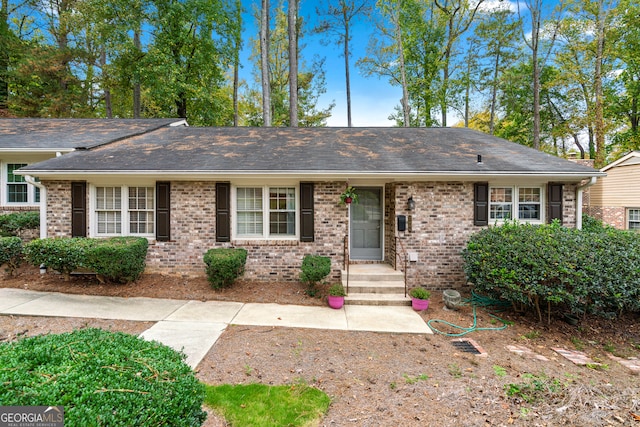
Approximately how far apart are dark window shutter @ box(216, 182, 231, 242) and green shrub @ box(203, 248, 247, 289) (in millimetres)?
501

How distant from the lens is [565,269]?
4797mm

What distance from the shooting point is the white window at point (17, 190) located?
30.1 ft

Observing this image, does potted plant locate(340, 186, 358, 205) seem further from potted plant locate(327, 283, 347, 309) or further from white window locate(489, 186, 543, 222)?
white window locate(489, 186, 543, 222)

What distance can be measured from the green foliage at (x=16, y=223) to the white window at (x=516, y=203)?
40.6ft

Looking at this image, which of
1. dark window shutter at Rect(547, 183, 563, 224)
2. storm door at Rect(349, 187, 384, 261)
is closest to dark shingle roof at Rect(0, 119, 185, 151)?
storm door at Rect(349, 187, 384, 261)

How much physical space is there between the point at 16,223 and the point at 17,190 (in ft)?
7.00

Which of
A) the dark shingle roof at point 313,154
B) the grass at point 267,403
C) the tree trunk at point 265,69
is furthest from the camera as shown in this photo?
the tree trunk at point 265,69

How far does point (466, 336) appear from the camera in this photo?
4.82 m

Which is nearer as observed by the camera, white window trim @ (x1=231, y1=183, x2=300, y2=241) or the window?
white window trim @ (x1=231, y1=183, x2=300, y2=241)

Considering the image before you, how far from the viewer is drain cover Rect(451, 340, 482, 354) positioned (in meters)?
4.30

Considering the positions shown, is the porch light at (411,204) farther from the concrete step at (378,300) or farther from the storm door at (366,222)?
the concrete step at (378,300)

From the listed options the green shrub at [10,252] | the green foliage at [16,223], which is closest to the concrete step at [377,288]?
the green shrub at [10,252]

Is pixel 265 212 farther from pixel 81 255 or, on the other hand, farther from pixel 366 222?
pixel 81 255

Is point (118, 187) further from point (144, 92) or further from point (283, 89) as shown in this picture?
point (283, 89)
